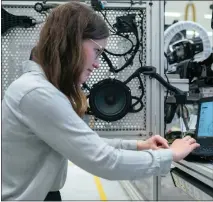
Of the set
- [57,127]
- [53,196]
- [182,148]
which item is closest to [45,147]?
[57,127]

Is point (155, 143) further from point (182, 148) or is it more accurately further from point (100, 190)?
point (100, 190)

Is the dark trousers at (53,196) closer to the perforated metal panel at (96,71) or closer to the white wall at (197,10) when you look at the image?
the perforated metal panel at (96,71)

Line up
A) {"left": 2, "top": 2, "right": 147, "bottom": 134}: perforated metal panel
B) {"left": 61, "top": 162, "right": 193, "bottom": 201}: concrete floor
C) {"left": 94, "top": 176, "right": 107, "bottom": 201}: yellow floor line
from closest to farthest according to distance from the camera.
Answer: {"left": 2, "top": 2, "right": 147, "bottom": 134}: perforated metal panel < {"left": 61, "top": 162, "right": 193, "bottom": 201}: concrete floor < {"left": 94, "top": 176, "right": 107, "bottom": 201}: yellow floor line

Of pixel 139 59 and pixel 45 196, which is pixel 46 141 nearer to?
pixel 45 196

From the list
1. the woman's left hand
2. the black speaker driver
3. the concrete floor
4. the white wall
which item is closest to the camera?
the woman's left hand

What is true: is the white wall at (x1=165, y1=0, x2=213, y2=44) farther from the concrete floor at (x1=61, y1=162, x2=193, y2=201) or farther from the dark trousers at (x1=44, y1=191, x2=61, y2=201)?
the dark trousers at (x1=44, y1=191, x2=61, y2=201)

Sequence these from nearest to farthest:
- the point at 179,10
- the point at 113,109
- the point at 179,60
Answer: the point at 113,109, the point at 179,60, the point at 179,10

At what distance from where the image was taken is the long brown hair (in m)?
1.23

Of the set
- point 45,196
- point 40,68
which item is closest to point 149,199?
point 45,196

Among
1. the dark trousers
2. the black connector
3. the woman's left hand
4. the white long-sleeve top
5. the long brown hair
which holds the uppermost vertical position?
the long brown hair

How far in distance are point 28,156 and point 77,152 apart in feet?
0.66

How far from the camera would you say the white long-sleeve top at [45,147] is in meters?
1.11

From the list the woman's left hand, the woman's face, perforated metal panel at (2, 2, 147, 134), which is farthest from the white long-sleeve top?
perforated metal panel at (2, 2, 147, 134)

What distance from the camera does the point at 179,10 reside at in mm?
9797
